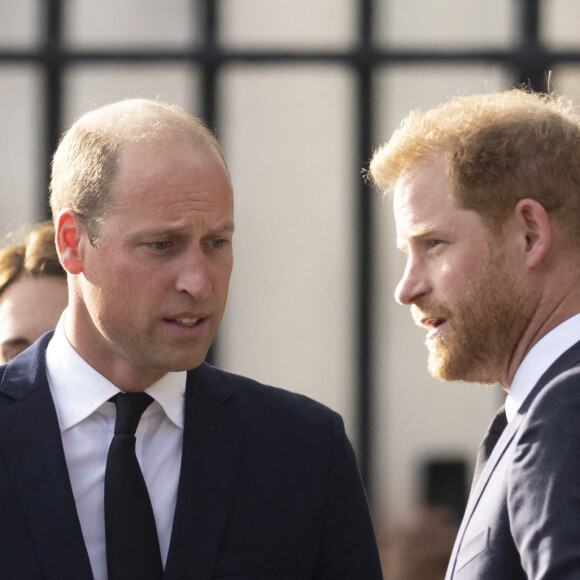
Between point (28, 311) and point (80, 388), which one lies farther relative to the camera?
point (28, 311)

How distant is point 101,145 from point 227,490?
0.74 meters

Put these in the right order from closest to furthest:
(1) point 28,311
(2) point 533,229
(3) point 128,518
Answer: (3) point 128,518
(2) point 533,229
(1) point 28,311

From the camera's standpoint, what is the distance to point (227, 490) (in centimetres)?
212

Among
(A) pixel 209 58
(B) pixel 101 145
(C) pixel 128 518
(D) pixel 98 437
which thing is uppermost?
(A) pixel 209 58

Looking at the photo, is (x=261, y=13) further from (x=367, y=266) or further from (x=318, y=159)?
(x=367, y=266)

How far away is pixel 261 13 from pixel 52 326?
8.53 feet

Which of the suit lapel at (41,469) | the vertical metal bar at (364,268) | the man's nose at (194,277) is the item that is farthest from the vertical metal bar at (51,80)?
the man's nose at (194,277)

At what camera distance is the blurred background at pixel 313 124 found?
5.04 meters

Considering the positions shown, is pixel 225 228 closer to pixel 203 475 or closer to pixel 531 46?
pixel 203 475

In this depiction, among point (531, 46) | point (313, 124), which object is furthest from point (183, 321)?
point (531, 46)

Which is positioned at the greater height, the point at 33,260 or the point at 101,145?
the point at 101,145

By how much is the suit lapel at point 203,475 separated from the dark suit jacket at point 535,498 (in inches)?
18.9

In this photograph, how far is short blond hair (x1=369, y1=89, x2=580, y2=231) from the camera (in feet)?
7.27

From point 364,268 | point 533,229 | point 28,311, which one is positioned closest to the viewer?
point 533,229
